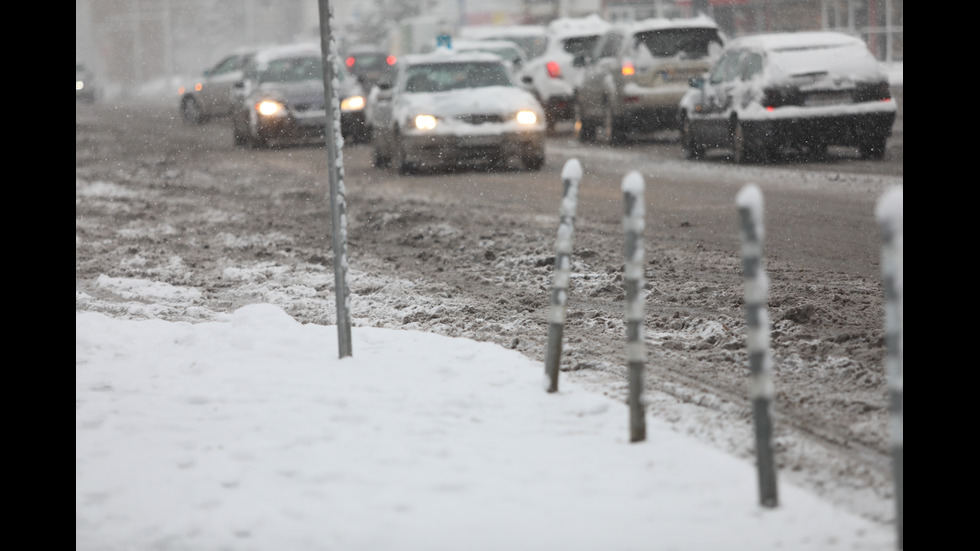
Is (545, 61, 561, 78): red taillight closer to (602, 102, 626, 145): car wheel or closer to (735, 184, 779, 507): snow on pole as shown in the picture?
(602, 102, 626, 145): car wheel

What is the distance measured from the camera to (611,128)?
20.8 m

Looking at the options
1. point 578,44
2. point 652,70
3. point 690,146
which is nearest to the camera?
point 690,146

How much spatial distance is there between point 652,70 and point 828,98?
4648 mm

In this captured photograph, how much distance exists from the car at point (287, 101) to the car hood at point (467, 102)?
5.29m

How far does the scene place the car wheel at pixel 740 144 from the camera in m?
16.5

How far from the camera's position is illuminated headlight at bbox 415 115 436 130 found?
16.5 m

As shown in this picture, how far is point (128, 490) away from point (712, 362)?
295cm

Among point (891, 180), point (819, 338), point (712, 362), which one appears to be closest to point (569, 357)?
point (712, 362)

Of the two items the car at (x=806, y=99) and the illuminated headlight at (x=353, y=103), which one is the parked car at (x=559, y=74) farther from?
the car at (x=806, y=99)

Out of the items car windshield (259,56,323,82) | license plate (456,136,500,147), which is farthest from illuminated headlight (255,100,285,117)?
license plate (456,136,500,147)

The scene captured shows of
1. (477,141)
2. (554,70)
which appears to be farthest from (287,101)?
(477,141)

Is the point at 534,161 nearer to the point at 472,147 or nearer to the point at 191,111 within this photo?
the point at 472,147

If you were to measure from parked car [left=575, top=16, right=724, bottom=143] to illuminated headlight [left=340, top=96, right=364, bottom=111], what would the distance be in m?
4.50

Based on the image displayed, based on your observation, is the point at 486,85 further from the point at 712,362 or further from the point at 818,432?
the point at 818,432
